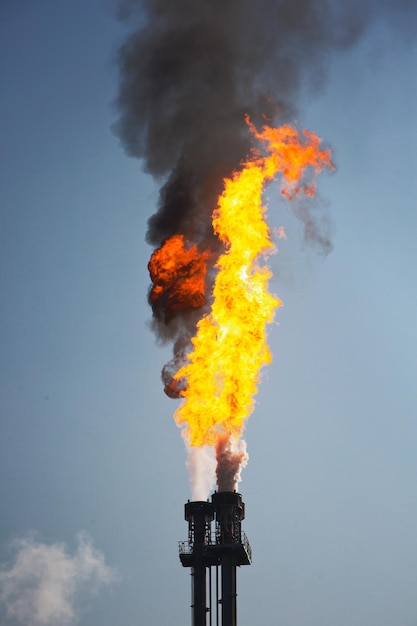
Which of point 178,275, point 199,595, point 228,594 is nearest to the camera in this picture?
point 228,594

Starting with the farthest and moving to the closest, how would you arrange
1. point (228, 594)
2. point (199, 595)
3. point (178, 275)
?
point (178, 275)
point (199, 595)
point (228, 594)

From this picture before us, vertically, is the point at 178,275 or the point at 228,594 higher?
→ the point at 178,275

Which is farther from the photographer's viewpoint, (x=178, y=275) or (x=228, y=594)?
(x=178, y=275)

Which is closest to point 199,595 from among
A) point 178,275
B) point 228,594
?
point 228,594

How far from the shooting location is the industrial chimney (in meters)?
94.9

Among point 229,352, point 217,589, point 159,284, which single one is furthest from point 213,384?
point 217,589

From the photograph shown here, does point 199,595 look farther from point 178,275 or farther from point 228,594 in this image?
point 178,275

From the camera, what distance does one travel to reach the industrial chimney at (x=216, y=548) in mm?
94938

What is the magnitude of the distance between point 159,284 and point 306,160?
15.8 metres

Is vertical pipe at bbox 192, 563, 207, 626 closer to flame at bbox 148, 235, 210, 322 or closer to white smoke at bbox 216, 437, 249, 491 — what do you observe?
white smoke at bbox 216, 437, 249, 491

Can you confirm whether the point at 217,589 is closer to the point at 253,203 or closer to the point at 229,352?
the point at 229,352

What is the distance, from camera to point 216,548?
95.4m

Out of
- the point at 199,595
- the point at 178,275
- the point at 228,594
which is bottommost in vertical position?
the point at 228,594

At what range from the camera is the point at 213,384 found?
97188 millimetres
